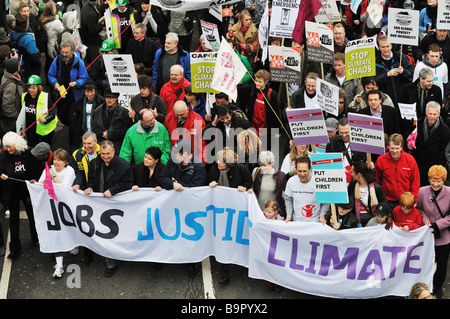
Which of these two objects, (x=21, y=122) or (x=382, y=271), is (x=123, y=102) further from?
(x=382, y=271)

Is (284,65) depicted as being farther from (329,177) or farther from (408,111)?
(329,177)

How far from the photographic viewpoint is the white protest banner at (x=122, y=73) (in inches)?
389

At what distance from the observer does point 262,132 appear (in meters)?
10.6

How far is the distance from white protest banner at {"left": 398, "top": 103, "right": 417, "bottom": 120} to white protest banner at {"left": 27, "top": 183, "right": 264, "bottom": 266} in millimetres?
3072

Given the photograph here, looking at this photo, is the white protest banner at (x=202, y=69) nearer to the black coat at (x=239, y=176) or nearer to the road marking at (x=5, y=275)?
the black coat at (x=239, y=176)

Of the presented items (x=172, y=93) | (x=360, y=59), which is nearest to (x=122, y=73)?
(x=172, y=93)

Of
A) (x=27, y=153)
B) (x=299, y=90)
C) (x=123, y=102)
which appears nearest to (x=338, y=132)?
(x=299, y=90)

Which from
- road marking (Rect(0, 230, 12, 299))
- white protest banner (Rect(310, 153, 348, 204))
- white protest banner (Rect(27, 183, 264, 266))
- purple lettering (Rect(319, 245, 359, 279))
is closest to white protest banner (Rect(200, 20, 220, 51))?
white protest banner (Rect(27, 183, 264, 266))

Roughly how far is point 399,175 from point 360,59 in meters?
2.36

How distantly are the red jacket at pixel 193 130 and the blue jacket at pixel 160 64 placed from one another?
2.00m

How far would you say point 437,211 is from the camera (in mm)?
7934

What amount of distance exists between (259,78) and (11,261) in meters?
4.55

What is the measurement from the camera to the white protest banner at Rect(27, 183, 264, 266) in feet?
28.0

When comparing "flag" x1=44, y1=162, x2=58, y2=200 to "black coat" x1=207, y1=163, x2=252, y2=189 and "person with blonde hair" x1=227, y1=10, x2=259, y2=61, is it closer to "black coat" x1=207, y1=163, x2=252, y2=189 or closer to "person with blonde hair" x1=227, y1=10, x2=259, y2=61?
"black coat" x1=207, y1=163, x2=252, y2=189
